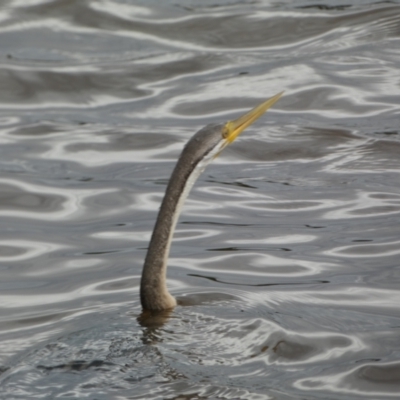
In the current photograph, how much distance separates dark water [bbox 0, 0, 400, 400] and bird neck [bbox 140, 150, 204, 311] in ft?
0.39

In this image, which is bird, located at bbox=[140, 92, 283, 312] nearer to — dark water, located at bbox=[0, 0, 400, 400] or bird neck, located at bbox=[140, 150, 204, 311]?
Result: bird neck, located at bbox=[140, 150, 204, 311]

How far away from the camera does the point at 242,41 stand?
11305mm

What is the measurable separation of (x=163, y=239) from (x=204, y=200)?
236 centimetres

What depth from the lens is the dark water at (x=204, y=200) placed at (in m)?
4.51

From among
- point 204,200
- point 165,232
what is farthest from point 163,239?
point 204,200

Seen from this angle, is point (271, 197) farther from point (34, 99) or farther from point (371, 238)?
point (34, 99)

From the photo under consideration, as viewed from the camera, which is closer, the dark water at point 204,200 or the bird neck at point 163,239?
the dark water at point 204,200

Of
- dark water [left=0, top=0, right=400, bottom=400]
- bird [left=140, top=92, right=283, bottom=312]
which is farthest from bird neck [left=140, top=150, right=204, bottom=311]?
dark water [left=0, top=0, right=400, bottom=400]

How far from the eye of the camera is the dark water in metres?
4.51

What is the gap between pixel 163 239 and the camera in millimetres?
5035

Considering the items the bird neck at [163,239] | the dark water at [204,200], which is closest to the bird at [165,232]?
the bird neck at [163,239]

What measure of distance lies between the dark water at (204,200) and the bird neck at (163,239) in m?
0.12

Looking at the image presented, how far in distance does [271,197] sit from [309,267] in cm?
144

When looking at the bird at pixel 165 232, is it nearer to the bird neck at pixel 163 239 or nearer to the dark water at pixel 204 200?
the bird neck at pixel 163 239
